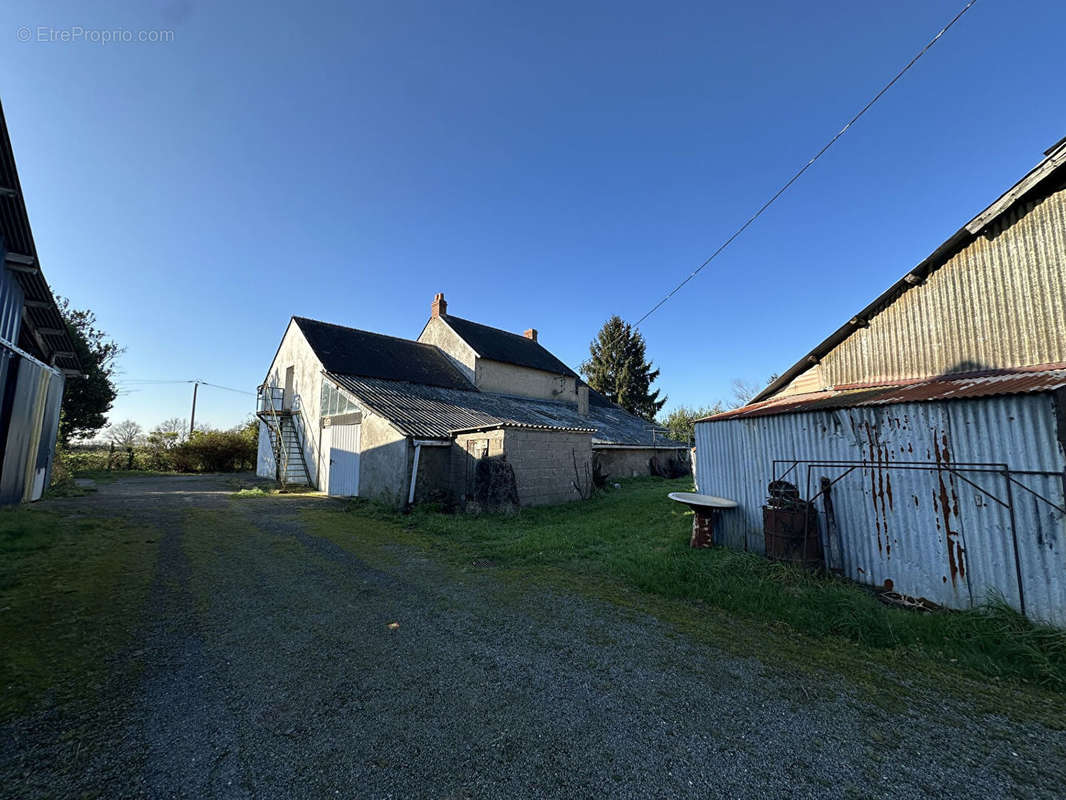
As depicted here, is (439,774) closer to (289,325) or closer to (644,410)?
(289,325)

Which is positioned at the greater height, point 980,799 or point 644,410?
point 644,410

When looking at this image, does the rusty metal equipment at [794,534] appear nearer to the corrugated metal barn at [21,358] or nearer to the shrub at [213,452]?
the corrugated metal barn at [21,358]

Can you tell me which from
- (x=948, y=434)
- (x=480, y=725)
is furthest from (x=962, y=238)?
(x=480, y=725)

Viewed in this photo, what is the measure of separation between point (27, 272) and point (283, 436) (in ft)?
36.6

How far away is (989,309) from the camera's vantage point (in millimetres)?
7449

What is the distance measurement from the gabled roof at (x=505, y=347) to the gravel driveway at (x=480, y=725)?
63.0 feet

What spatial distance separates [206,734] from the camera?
263cm

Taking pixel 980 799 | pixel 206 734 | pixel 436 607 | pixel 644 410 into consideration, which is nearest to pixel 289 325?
pixel 436 607

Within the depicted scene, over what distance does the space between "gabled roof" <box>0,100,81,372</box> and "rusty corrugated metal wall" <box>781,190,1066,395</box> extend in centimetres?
1656

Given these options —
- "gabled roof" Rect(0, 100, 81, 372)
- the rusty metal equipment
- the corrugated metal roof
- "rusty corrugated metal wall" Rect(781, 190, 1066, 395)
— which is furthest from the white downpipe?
"rusty corrugated metal wall" Rect(781, 190, 1066, 395)

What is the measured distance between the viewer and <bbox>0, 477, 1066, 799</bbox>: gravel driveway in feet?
7.64

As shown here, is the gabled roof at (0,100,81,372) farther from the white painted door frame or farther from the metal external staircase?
the white painted door frame

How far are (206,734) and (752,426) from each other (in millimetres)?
8277

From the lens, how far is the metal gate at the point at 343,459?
14288 millimetres
